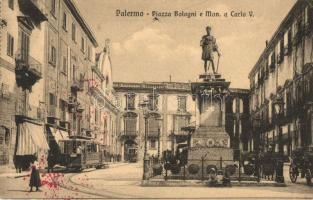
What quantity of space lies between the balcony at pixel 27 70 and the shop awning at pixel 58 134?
225 cm

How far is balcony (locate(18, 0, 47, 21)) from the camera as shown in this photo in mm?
19987

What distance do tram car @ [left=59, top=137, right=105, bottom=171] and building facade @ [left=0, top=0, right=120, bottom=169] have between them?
415 mm

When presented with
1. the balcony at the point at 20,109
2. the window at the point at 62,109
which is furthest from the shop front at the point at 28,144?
the window at the point at 62,109

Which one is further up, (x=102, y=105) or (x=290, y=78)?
(x=290, y=78)

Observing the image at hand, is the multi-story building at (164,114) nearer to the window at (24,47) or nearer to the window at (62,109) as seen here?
the window at (62,109)

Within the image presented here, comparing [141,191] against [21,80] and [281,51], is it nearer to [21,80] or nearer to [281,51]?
[21,80]

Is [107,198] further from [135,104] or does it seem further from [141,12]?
[135,104]

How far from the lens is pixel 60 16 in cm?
2295

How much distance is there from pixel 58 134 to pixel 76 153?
42.4 inches

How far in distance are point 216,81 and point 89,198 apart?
6237mm

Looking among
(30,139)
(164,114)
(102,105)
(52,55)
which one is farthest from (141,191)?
(164,114)

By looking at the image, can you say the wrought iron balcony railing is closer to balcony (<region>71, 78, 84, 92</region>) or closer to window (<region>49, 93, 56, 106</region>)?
window (<region>49, 93, 56, 106</region>)

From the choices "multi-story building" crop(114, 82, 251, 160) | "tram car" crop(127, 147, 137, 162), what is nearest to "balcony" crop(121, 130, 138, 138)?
"multi-story building" crop(114, 82, 251, 160)

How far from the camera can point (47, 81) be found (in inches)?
893
